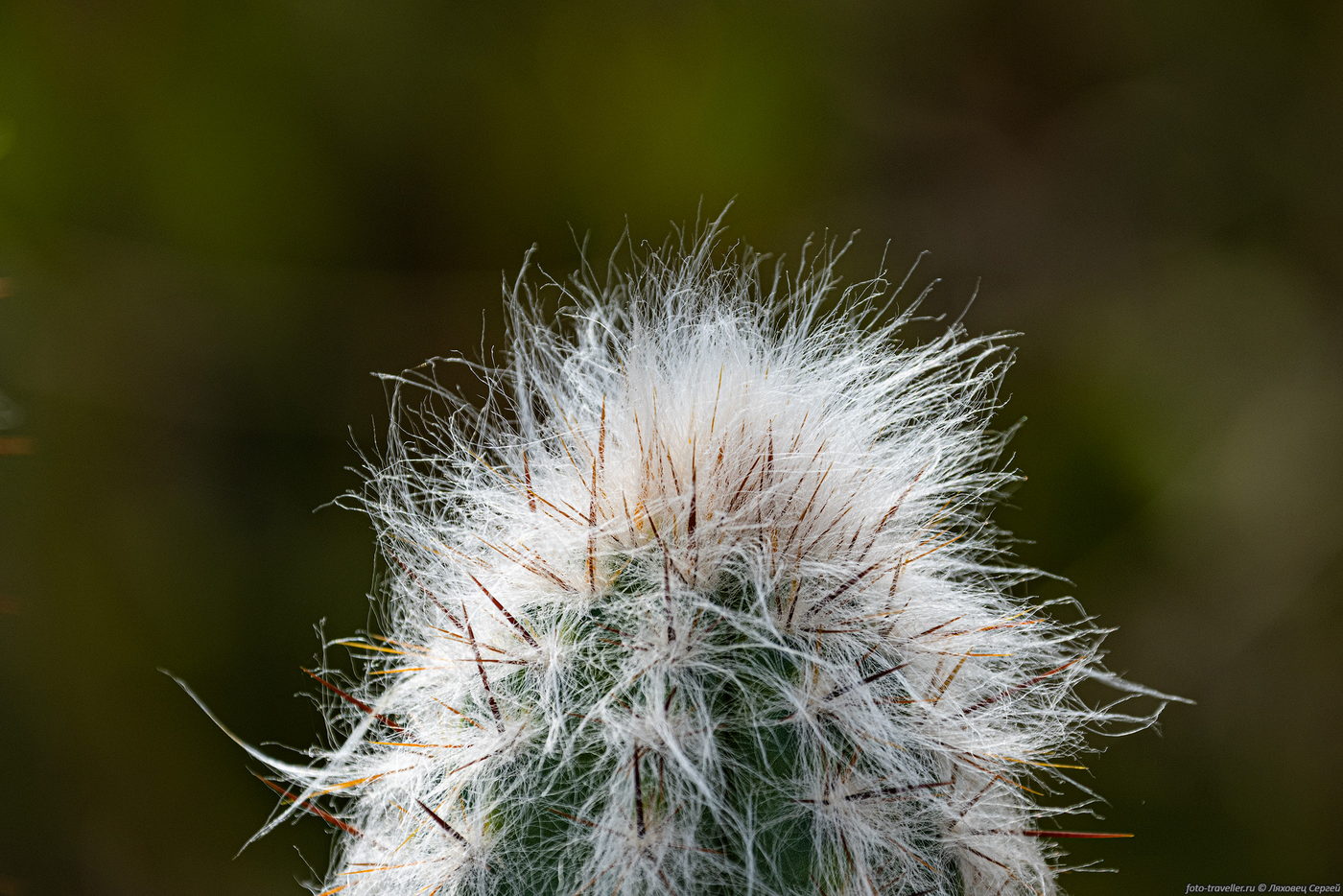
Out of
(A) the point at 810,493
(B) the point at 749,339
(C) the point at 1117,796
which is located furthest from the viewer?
(C) the point at 1117,796

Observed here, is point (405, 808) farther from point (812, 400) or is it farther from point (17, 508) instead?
point (17, 508)

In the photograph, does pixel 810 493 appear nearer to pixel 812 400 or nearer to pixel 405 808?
pixel 812 400

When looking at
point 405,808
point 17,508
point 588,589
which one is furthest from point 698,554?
point 17,508

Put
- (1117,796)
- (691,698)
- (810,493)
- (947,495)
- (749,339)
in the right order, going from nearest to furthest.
→ (691,698)
(810,493)
(749,339)
(947,495)
(1117,796)

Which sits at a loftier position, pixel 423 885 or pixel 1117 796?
pixel 1117 796

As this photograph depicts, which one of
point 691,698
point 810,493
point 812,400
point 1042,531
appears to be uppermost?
point 1042,531

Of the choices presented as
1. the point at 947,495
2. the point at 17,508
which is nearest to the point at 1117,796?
the point at 947,495

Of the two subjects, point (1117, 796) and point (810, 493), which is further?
point (1117, 796)
